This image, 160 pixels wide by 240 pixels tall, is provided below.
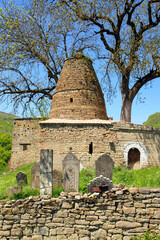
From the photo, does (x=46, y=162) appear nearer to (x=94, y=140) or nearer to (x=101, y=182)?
(x=101, y=182)

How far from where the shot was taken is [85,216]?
18.3ft

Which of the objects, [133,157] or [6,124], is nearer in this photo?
[133,157]

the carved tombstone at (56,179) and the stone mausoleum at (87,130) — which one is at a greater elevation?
the stone mausoleum at (87,130)

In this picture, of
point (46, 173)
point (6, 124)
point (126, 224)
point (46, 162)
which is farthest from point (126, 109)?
point (6, 124)

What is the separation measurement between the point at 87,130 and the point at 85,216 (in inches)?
215

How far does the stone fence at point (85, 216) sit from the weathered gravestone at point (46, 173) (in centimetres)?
34

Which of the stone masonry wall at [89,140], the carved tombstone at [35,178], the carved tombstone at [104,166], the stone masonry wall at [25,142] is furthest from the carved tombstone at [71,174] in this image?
the stone masonry wall at [25,142]

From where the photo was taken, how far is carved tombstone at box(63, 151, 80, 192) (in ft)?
20.8

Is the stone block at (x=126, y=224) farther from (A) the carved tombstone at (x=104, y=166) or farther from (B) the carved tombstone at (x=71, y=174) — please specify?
(A) the carved tombstone at (x=104, y=166)

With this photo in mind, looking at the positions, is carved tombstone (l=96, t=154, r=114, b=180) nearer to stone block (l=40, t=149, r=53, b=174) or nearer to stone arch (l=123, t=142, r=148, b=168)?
stone block (l=40, t=149, r=53, b=174)

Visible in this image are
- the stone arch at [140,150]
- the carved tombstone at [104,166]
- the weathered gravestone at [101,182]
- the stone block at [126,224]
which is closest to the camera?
the stone block at [126,224]

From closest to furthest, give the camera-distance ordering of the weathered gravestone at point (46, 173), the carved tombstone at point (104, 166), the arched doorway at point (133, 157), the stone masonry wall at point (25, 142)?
the weathered gravestone at point (46, 173) < the carved tombstone at point (104, 166) < the arched doorway at point (133, 157) < the stone masonry wall at point (25, 142)

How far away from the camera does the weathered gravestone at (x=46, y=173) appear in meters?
6.12

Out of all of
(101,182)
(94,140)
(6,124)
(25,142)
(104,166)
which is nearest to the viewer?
(101,182)
